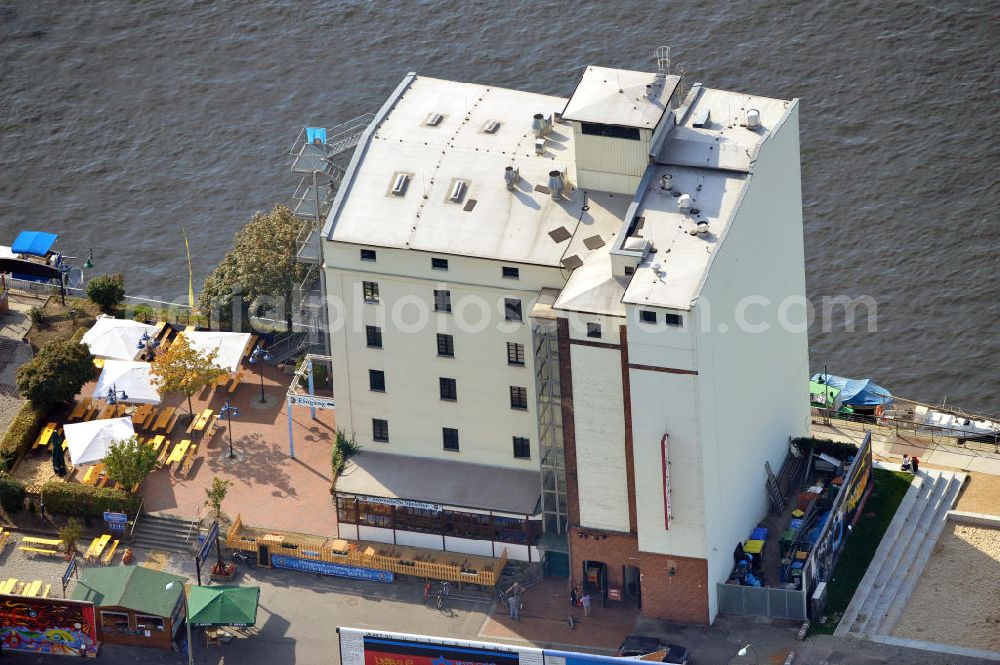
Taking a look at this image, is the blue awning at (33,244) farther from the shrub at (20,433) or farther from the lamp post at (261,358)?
the lamp post at (261,358)

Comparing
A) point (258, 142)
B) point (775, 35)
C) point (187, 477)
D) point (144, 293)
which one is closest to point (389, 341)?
point (187, 477)

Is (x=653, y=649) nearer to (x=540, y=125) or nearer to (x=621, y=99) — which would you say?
(x=621, y=99)

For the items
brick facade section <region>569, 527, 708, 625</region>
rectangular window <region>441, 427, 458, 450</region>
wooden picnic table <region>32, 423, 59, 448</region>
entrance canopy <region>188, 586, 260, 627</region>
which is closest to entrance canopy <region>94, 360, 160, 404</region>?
wooden picnic table <region>32, 423, 59, 448</region>

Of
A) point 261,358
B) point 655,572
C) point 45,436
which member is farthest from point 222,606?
point 261,358

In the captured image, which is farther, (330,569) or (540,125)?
(330,569)

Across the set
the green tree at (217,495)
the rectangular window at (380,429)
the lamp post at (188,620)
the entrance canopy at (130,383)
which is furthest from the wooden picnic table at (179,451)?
the rectangular window at (380,429)

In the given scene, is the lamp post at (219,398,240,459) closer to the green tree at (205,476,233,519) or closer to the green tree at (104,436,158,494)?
the green tree at (205,476,233,519)

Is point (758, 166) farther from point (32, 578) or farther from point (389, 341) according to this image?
point (32, 578)
